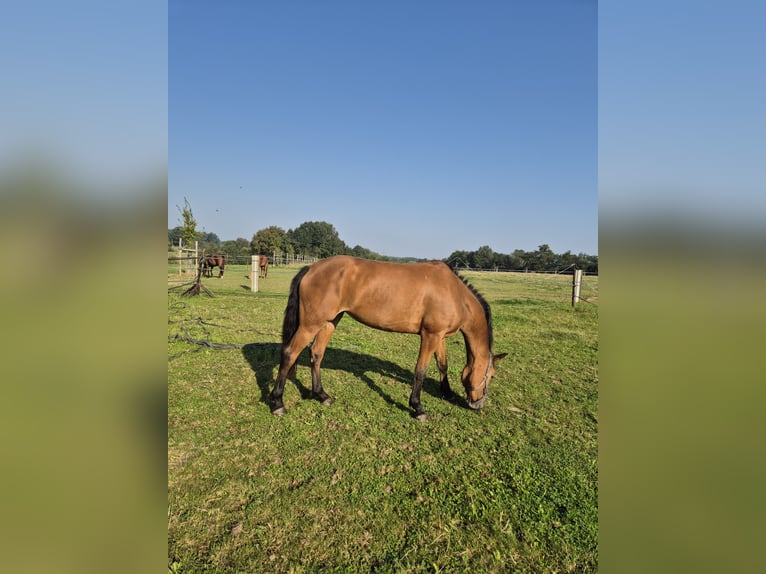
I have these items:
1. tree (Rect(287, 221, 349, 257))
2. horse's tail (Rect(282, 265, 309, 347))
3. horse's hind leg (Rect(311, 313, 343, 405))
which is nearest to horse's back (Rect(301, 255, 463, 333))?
horse's tail (Rect(282, 265, 309, 347))

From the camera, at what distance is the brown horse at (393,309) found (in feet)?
14.6

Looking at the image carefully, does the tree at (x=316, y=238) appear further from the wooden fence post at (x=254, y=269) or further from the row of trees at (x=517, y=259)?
the wooden fence post at (x=254, y=269)

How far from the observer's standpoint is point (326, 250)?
247 feet

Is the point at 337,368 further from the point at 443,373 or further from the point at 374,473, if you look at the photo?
the point at 374,473

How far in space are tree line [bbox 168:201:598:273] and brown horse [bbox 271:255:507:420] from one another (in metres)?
0.84

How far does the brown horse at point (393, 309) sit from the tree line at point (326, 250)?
0.84 meters

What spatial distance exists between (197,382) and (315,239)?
80363 mm

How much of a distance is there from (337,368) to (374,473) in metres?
2.93

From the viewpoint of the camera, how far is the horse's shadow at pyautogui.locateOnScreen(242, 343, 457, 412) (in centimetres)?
498

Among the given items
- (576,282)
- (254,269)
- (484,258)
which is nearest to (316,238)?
(484,258)

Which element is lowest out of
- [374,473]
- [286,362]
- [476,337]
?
[374,473]
